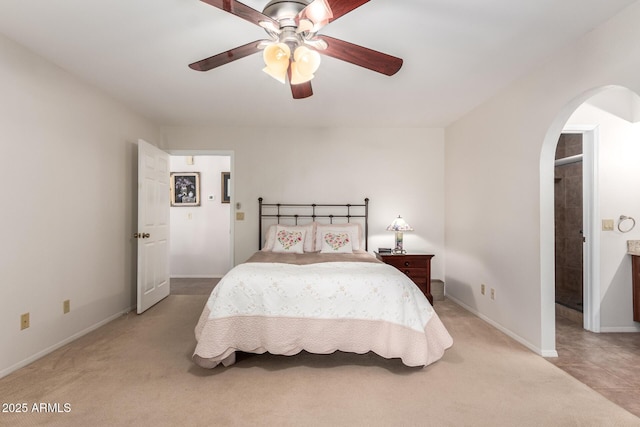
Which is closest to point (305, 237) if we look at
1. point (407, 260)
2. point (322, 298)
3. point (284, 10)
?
point (407, 260)

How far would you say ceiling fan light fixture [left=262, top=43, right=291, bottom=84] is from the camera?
1722 mm

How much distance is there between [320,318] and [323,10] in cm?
194

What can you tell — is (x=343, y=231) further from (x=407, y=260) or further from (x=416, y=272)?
(x=416, y=272)

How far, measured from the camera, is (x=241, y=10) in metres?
1.58

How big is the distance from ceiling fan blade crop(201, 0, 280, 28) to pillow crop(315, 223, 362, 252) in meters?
2.85

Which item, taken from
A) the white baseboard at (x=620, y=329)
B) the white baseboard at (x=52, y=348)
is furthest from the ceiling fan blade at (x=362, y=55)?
the white baseboard at (x=620, y=329)

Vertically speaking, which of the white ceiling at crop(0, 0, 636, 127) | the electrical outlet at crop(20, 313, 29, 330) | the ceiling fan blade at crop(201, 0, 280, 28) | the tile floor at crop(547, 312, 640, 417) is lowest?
the tile floor at crop(547, 312, 640, 417)

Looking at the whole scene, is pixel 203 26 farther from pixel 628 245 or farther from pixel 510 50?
pixel 628 245

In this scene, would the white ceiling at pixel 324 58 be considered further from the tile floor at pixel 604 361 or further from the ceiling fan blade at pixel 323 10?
the tile floor at pixel 604 361

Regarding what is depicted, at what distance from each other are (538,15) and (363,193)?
2952 millimetres

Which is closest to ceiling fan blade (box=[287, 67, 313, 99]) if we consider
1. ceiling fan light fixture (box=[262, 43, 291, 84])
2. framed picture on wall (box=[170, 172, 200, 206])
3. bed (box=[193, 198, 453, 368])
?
ceiling fan light fixture (box=[262, 43, 291, 84])

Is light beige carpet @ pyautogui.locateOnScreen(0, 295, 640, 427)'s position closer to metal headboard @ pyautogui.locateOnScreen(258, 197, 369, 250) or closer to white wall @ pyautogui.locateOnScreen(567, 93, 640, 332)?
white wall @ pyautogui.locateOnScreen(567, 93, 640, 332)

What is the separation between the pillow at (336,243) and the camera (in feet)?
13.2

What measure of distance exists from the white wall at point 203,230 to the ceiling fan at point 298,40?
4083 mm
